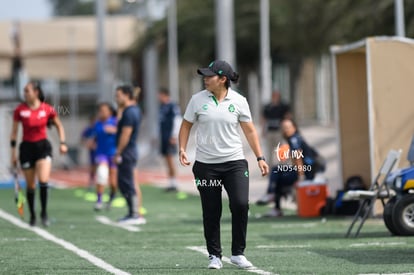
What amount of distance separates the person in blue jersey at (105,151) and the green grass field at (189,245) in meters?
1.26

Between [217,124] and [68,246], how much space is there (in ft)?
11.2

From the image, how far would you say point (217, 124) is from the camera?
1287cm

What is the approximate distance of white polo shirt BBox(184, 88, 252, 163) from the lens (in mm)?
12867

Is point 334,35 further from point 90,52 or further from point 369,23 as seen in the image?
point 90,52

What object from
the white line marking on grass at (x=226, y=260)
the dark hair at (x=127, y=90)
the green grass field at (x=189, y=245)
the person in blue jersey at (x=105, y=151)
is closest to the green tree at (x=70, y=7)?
the person in blue jersey at (x=105, y=151)

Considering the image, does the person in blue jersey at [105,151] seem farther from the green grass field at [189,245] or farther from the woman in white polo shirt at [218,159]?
the woman in white polo shirt at [218,159]

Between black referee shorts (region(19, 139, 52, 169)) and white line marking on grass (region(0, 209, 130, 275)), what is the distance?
894mm

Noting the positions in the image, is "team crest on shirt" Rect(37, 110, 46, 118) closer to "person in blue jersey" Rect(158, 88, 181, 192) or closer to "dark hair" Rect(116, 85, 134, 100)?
"dark hair" Rect(116, 85, 134, 100)

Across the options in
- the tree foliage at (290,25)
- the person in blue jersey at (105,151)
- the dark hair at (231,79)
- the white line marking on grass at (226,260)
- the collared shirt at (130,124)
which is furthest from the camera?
the tree foliage at (290,25)

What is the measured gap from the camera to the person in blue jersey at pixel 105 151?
74.9 ft

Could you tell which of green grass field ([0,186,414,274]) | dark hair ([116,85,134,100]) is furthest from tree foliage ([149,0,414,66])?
green grass field ([0,186,414,274])

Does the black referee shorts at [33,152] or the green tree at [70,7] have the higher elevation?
the green tree at [70,7]

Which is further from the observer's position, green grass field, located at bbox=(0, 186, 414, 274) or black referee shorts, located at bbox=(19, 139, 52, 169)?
black referee shorts, located at bbox=(19, 139, 52, 169)

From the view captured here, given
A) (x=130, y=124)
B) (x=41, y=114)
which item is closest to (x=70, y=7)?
(x=130, y=124)
